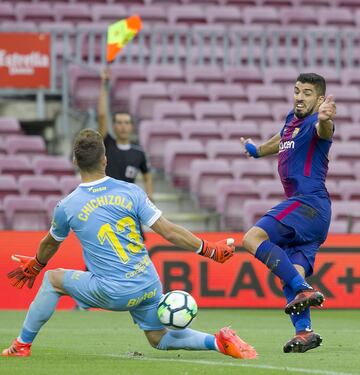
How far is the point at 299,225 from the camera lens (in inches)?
357

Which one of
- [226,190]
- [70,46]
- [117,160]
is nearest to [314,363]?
[117,160]

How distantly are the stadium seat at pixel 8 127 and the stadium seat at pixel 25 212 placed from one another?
7.28 feet

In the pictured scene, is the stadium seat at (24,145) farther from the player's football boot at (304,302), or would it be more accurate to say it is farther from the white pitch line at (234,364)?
the player's football boot at (304,302)

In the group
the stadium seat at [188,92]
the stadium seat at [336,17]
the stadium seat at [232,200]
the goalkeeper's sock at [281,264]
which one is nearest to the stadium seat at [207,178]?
the stadium seat at [232,200]

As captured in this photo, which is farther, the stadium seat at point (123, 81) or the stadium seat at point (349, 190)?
the stadium seat at point (123, 81)

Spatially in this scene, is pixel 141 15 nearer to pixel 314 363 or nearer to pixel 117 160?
pixel 117 160

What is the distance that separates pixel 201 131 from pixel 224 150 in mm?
608

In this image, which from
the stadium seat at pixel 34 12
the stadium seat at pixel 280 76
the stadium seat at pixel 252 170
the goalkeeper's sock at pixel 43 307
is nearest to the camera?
the goalkeeper's sock at pixel 43 307

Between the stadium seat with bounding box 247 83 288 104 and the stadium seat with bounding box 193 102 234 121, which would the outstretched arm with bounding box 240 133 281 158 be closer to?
the stadium seat with bounding box 193 102 234 121

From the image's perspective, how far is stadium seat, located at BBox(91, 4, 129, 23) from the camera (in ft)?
73.7

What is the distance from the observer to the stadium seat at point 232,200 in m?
18.2

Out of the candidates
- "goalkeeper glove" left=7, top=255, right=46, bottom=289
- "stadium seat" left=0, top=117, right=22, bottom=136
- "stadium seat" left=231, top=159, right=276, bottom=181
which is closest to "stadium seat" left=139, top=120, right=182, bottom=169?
"stadium seat" left=231, top=159, right=276, bottom=181

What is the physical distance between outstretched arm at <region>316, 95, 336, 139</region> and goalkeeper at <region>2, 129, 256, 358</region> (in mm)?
1417

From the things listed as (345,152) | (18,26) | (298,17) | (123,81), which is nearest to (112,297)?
(345,152)
